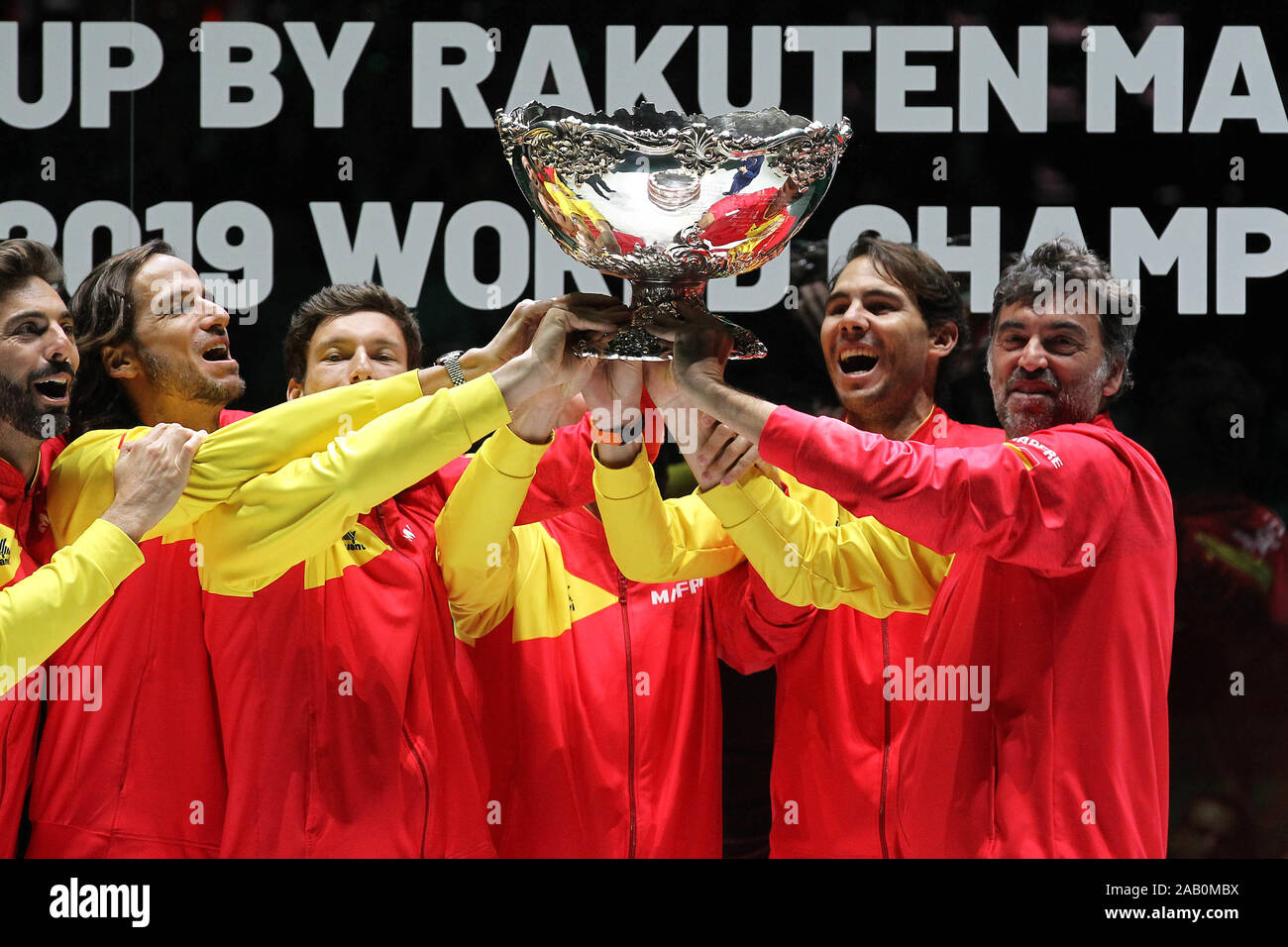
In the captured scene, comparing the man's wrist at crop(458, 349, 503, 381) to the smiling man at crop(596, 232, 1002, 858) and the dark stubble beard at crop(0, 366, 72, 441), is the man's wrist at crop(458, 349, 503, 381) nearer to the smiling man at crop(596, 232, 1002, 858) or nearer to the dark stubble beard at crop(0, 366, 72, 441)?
the smiling man at crop(596, 232, 1002, 858)

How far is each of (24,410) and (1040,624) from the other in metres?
2.65

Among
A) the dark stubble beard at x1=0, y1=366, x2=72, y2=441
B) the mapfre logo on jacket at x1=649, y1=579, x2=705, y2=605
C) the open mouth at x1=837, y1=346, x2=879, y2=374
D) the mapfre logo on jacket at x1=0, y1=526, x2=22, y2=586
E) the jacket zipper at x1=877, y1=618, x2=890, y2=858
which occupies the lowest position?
the jacket zipper at x1=877, y1=618, x2=890, y2=858

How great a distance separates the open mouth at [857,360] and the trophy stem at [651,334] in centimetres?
65

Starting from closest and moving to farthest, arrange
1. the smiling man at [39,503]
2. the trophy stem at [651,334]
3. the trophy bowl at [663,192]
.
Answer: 1. the trophy bowl at [663,192]
2. the smiling man at [39,503]
3. the trophy stem at [651,334]

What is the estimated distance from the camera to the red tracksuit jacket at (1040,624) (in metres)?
3.34

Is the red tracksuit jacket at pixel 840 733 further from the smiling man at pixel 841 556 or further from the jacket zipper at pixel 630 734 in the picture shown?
the jacket zipper at pixel 630 734

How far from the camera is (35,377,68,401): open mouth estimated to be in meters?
3.68

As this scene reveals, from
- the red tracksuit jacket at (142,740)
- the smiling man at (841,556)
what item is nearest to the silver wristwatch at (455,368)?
the smiling man at (841,556)

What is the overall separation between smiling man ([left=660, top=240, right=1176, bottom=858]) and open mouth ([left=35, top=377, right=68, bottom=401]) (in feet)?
5.40

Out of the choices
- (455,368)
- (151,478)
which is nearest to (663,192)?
(455,368)

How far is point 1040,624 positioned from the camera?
11.3ft

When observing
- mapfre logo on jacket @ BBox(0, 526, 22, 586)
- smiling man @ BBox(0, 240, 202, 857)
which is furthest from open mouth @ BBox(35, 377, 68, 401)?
mapfre logo on jacket @ BBox(0, 526, 22, 586)

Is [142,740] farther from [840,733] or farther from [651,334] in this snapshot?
[840,733]
